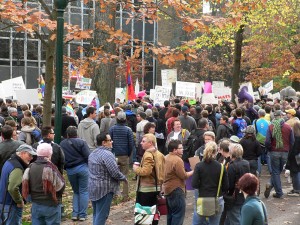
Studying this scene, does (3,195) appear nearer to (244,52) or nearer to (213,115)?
(213,115)

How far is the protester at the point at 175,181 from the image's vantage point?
10523 mm

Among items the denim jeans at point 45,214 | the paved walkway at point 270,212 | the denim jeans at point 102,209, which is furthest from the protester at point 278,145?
the denim jeans at point 45,214

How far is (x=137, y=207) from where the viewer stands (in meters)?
10.6

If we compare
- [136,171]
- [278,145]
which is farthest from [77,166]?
[278,145]

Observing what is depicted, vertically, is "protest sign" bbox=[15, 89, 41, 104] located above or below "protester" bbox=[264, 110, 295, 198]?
above

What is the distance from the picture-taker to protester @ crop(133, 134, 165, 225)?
10.3 metres

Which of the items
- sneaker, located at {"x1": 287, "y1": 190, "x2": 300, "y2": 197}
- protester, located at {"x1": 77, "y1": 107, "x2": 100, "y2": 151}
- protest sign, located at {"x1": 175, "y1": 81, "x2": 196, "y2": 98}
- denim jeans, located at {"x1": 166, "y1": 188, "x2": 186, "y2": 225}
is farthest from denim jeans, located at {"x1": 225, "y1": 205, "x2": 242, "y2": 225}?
protest sign, located at {"x1": 175, "y1": 81, "x2": 196, "y2": 98}

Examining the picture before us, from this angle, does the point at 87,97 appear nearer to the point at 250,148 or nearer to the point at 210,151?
the point at 250,148

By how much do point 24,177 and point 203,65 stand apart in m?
44.9

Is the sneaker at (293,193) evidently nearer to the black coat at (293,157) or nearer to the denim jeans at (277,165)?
the denim jeans at (277,165)

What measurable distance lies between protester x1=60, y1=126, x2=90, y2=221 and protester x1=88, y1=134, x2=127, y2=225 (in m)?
1.47

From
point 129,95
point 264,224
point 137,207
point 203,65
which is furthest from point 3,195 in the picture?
point 203,65

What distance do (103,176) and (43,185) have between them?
1633 millimetres

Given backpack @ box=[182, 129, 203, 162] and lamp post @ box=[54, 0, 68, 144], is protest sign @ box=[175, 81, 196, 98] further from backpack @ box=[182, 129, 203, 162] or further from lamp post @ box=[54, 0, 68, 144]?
lamp post @ box=[54, 0, 68, 144]
